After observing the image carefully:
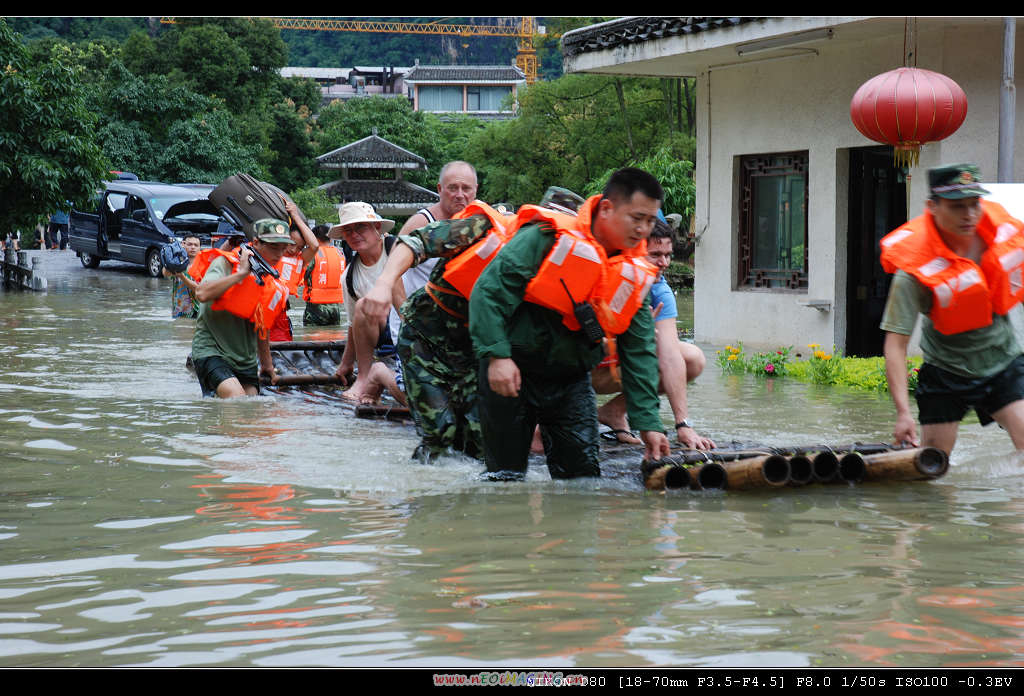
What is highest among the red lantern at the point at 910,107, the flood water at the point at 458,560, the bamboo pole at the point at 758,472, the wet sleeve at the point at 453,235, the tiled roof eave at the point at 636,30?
the tiled roof eave at the point at 636,30

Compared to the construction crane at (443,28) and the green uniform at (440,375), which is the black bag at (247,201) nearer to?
the green uniform at (440,375)

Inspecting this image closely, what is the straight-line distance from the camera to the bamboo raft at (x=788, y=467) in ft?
20.4

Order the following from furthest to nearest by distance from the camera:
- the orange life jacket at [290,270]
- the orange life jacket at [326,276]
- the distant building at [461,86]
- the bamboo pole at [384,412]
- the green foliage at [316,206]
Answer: the distant building at [461,86] < the green foliage at [316,206] < the orange life jacket at [326,276] < the orange life jacket at [290,270] < the bamboo pole at [384,412]

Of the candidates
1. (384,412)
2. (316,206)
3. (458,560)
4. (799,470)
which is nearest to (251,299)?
(384,412)

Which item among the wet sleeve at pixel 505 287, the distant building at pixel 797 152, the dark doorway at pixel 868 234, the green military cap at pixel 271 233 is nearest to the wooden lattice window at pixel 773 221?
the distant building at pixel 797 152

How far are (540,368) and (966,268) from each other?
2.09 metres

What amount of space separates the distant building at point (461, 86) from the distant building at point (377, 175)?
2158 cm

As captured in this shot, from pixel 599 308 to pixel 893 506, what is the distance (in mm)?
1674

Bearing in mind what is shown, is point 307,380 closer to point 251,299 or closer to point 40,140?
point 251,299

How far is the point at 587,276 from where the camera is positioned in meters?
5.85

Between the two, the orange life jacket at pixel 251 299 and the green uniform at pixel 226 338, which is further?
the green uniform at pixel 226 338

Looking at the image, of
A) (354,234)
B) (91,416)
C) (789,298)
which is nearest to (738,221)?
(789,298)

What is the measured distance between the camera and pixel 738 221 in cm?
1445

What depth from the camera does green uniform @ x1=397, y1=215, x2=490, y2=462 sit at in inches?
277
